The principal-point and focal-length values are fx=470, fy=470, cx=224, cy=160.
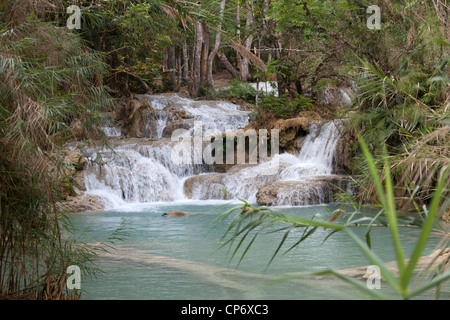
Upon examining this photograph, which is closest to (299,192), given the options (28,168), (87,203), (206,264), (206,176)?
(206,176)

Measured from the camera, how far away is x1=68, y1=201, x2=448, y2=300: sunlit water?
14.9ft

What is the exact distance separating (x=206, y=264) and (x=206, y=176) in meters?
7.75

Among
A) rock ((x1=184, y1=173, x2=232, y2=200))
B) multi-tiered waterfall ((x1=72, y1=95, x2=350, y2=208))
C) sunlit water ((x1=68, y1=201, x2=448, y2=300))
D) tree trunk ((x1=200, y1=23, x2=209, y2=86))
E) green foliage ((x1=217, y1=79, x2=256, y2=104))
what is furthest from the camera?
tree trunk ((x1=200, y1=23, x2=209, y2=86))

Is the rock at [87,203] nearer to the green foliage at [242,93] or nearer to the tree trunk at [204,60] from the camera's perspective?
the green foliage at [242,93]

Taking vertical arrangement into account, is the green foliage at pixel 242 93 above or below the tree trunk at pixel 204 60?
below

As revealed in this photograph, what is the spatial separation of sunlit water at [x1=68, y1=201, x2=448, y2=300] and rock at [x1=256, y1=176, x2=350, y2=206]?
9.16 feet

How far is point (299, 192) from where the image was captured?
1154 centimetres

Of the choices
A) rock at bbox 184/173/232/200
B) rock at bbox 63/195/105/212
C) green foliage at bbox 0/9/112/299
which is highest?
green foliage at bbox 0/9/112/299

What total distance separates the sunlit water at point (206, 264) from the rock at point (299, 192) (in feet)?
9.16

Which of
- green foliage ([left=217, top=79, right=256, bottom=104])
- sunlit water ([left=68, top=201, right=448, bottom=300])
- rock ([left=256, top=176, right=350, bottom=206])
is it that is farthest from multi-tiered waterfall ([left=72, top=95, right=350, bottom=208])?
green foliage ([left=217, top=79, right=256, bottom=104])

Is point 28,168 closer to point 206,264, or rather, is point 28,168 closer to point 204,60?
point 206,264

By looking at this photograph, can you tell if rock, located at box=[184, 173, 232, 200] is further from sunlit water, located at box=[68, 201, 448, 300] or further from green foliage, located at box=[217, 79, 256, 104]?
green foliage, located at box=[217, 79, 256, 104]

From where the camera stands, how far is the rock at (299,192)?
11.5 metres

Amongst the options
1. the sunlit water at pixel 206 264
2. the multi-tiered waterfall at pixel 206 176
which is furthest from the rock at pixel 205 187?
the sunlit water at pixel 206 264
